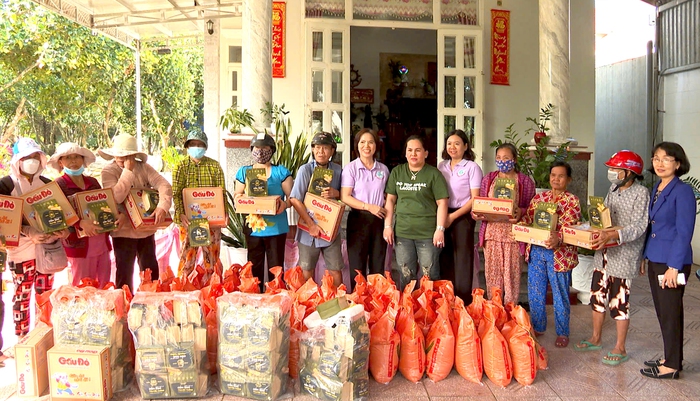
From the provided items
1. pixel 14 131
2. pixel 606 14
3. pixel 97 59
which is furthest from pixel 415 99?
pixel 14 131

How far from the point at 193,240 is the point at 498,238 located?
2124mm

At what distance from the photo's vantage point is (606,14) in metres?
12.9

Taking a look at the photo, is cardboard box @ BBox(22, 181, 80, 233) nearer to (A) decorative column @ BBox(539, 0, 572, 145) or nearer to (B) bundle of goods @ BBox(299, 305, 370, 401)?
(B) bundle of goods @ BBox(299, 305, 370, 401)

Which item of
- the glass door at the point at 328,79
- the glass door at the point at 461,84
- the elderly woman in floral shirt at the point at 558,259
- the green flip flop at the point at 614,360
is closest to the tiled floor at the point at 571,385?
the green flip flop at the point at 614,360

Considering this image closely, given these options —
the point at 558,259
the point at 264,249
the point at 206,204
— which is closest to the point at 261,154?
the point at 206,204

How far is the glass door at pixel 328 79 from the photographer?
7.26 metres

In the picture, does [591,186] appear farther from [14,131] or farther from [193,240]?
[14,131]

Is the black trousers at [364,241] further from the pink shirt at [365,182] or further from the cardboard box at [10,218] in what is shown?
the cardboard box at [10,218]

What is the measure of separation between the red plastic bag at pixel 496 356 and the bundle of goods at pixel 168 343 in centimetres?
156

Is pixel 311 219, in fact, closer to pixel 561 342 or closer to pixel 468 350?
pixel 468 350

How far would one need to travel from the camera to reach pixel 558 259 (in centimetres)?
380

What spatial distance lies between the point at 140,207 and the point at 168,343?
1.19 m

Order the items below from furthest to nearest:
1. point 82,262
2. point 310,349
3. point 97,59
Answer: point 97,59 < point 82,262 < point 310,349

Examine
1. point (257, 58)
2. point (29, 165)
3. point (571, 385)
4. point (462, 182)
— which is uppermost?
point (257, 58)
